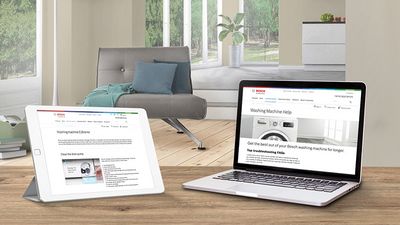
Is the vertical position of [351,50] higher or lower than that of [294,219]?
higher

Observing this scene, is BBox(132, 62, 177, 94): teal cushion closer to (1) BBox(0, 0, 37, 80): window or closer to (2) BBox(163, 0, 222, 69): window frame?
(1) BBox(0, 0, 37, 80): window

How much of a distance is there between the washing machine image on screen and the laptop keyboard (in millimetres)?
73

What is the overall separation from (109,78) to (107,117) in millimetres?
4535

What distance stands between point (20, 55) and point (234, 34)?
4619 mm

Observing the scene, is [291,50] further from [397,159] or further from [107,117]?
[107,117]

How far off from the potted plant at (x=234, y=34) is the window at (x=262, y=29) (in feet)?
1.18

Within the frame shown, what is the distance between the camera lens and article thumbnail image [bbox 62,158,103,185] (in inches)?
41.3

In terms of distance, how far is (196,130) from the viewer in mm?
5941

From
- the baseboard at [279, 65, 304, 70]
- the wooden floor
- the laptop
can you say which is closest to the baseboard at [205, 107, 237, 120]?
the wooden floor

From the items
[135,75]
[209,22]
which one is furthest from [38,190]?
[209,22]

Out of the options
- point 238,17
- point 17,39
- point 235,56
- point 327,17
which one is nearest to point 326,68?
point 327,17

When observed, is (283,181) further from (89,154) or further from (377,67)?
(377,67)

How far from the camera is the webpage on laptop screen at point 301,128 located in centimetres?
117

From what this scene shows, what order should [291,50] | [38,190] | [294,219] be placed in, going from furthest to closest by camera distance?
[291,50]
[38,190]
[294,219]
